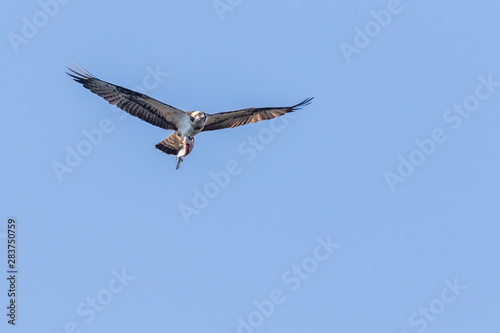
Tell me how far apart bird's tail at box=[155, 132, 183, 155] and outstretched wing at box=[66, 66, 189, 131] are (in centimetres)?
25

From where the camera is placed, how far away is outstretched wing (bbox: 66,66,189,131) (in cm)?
3281

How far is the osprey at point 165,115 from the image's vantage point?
3291 cm

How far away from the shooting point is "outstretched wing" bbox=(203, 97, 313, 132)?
1346 inches

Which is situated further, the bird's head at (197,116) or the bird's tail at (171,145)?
the bird's tail at (171,145)

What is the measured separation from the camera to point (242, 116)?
114ft

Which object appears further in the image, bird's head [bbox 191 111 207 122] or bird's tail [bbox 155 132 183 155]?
bird's tail [bbox 155 132 183 155]

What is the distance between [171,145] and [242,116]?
2.29 metres

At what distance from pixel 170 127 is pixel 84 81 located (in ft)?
8.84

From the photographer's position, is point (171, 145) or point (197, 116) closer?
point (197, 116)

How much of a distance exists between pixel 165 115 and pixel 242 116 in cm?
234

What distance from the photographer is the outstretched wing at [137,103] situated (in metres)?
32.8

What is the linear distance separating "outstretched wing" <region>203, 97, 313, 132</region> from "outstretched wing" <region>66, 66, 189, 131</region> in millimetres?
1037

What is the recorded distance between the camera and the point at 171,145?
33.8 metres

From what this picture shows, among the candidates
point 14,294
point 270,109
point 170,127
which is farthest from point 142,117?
point 14,294
